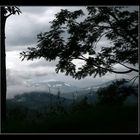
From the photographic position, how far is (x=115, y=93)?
239 inches

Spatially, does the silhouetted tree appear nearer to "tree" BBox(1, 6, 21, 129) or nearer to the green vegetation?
the green vegetation

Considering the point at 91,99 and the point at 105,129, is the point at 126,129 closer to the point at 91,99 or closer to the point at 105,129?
the point at 105,129

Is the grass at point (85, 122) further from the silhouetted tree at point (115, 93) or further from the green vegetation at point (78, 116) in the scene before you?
the silhouetted tree at point (115, 93)

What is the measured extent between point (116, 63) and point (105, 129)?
6.83 feet

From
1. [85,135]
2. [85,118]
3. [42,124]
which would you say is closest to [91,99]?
[85,118]

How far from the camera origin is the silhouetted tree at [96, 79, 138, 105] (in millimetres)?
5906

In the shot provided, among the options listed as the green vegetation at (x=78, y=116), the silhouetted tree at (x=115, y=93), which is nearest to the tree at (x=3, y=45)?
the green vegetation at (x=78, y=116)

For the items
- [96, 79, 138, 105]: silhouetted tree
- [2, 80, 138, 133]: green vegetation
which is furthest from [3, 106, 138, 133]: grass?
[96, 79, 138, 105]: silhouetted tree

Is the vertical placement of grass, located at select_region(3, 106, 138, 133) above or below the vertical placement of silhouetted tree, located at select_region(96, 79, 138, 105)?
below

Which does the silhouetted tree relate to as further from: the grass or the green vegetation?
the grass

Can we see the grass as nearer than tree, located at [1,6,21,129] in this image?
Yes

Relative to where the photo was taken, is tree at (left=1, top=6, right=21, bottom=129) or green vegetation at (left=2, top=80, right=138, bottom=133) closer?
green vegetation at (left=2, top=80, right=138, bottom=133)

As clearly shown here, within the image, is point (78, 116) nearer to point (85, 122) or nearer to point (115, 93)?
point (85, 122)

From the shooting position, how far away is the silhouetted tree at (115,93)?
591 centimetres
